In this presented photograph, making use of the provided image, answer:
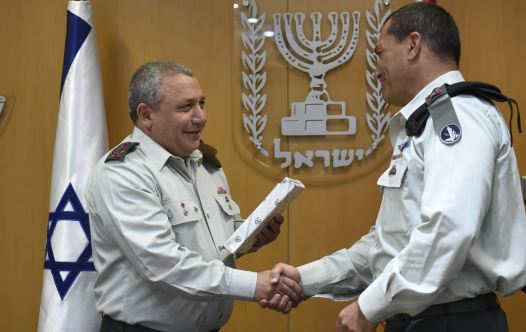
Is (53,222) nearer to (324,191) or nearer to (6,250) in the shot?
(6,250)

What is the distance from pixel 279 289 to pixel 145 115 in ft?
2.66

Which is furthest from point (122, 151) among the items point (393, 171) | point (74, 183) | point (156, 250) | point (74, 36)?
point (74, 36)

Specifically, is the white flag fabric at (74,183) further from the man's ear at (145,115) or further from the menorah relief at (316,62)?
the menorah relief at (316,62)

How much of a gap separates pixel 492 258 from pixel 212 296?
35.3 inches

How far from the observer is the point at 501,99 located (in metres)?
1.75

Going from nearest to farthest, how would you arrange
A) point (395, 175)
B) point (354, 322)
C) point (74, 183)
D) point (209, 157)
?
point (354, 322)
point (395, 175)
point (209, 157)
point (74, 183)

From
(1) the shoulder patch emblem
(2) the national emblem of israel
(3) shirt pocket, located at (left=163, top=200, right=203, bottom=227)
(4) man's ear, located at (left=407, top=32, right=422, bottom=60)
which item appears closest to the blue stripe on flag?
(2) the national emblem of israel

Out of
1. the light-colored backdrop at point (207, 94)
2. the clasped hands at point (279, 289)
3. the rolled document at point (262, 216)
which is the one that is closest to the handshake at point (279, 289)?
the clasped hands at point (279, 289)

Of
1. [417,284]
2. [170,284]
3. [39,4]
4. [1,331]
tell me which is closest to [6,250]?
[1,331]

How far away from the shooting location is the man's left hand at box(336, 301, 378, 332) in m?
1.68

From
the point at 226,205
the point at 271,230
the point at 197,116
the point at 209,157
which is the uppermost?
the point at 197,116

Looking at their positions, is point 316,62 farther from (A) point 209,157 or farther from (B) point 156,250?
(B) point 156,250

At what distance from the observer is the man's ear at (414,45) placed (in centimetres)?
187

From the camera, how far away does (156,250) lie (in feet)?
6.63
